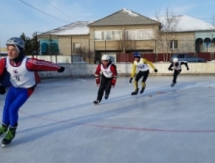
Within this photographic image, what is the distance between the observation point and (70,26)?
125 feet

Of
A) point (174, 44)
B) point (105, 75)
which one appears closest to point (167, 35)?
point (174, 44)

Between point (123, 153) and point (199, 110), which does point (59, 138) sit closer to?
point (123, 153)

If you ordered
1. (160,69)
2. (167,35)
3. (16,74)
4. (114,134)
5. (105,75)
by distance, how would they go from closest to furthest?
(16,74) < (114,134) < (105,75) < (160,69) < (167,35)

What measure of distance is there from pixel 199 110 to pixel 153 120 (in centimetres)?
155

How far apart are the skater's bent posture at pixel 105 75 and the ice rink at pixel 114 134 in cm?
40

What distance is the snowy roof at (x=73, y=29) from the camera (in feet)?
116

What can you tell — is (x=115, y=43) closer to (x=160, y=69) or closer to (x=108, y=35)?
(x=108, y=35)

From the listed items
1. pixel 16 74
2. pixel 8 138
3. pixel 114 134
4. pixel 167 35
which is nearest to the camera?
→ pixel 8 138

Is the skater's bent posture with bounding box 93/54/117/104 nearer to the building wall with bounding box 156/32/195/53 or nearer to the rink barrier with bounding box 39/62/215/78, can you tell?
the rink barrier with bounding box 39/62/215/78

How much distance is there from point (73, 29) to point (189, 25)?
14.0 metres

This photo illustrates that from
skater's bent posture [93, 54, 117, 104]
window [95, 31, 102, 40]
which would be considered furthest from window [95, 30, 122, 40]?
skater's bent posture [93, 54, 117, 104]

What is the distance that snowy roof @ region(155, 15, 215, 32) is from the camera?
31859 millimetres

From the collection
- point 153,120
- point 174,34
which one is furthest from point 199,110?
point 174,34

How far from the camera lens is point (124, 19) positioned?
34.4 meters
